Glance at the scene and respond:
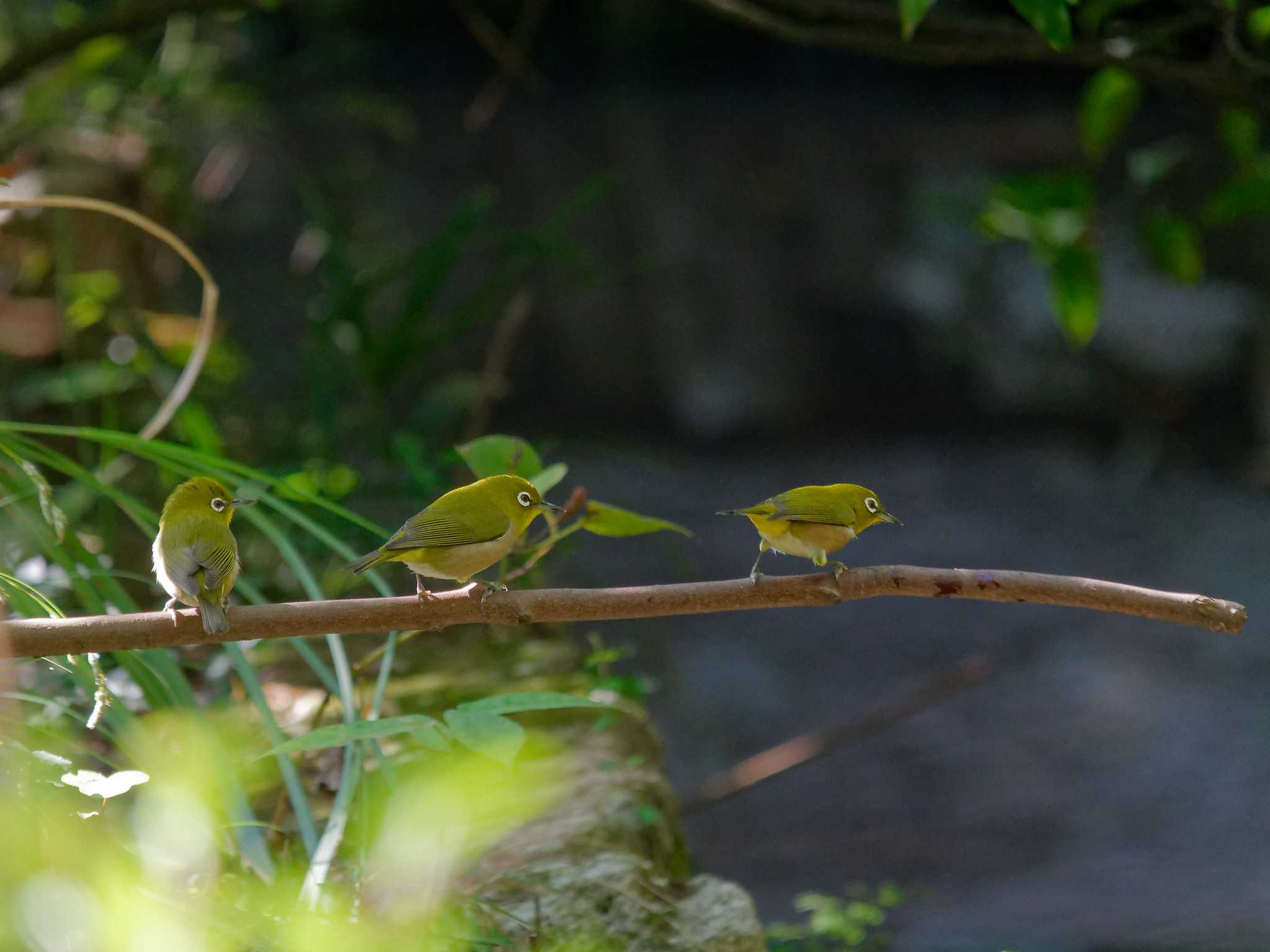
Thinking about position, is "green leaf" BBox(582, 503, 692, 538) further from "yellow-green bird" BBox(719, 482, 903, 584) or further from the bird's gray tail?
the bird's gray tail

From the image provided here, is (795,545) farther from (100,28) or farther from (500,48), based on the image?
(100,28)

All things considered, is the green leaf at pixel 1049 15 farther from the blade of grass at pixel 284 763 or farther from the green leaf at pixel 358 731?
the blade of grass at pixel 284 763

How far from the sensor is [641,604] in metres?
0.94

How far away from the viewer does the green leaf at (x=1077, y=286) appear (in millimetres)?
1909

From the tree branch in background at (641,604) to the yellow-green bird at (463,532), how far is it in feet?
0.24

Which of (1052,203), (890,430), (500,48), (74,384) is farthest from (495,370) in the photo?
(890,430)

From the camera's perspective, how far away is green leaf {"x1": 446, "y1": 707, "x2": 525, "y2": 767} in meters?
0.89

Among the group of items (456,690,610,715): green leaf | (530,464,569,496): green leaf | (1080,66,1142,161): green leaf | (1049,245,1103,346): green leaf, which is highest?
(1080,66,1142,161): green leaf

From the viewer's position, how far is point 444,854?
111 cm

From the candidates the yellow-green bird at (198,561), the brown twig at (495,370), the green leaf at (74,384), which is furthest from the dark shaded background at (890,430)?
the yellow-green bird at (198,561)

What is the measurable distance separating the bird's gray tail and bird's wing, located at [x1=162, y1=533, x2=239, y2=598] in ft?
0.05

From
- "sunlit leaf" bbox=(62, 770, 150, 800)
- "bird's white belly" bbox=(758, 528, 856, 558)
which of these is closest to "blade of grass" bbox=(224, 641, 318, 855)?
"sunlit leaf" bbox=(62, 770, 150, 800)

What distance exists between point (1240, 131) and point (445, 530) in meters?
1.53

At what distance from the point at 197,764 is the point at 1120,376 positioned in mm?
5929
